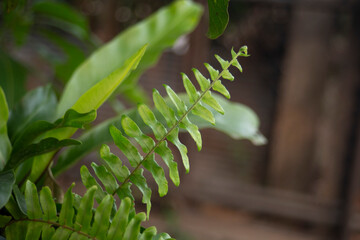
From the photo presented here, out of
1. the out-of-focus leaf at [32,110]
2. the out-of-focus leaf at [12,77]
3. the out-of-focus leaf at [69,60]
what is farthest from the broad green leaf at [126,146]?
the out-of-focus leaf at [69,60]

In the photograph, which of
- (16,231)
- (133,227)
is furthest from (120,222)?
(16,231)

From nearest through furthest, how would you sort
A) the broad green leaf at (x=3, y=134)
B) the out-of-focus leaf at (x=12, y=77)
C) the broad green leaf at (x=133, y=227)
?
1. the broad green leaf at (x=133, y=227)
2. the broad green leaf at (x=3, y=134)
3. the out-of-focus leaf at (x=12, y=77)

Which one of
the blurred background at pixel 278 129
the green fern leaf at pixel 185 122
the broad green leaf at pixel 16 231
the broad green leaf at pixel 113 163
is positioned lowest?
the broad green leaf at pixel 16 231

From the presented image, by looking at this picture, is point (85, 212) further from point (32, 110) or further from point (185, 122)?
point (32, 110)

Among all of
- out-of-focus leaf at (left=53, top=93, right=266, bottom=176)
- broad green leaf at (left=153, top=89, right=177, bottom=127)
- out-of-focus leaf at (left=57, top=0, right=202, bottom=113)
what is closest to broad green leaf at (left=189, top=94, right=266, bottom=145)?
out-of-focus leaf at (left=53, top=93, right=266, bottom=176)

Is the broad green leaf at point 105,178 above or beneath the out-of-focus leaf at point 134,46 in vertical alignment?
beneath

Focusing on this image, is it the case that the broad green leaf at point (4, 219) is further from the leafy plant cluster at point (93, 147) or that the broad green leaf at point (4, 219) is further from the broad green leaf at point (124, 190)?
the broad green leaf at point (124, 190)

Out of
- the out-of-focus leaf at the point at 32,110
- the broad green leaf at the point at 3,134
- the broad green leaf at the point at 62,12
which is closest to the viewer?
the broad green leaf at the point at 3,134

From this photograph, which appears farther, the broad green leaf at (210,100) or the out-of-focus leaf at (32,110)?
the out-of-focus leaf at (32,110)
